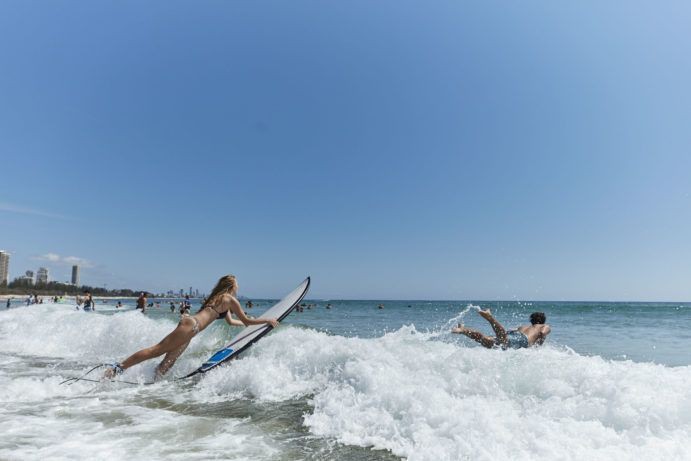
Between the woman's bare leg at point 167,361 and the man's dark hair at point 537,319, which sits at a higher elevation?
the man's dark hair at point 537,319

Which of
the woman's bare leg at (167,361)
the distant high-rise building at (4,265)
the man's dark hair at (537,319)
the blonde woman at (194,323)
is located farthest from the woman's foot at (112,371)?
the distant high-rise building at (4,265)

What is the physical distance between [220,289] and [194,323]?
734 millimetres

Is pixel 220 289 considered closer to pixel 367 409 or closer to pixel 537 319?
pixel 367 409

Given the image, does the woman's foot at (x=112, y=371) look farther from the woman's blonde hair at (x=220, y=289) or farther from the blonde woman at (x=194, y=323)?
the woman's blonde hair at (x=220, y=289)

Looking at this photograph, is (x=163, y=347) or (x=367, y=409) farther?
(x=163, y=347)

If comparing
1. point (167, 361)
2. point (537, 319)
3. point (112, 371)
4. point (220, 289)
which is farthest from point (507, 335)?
point (112, 371)

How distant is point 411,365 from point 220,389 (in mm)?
3234

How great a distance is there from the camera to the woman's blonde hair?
277 inches

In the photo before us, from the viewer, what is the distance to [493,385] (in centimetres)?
575

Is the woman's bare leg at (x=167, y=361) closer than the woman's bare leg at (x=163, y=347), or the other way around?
the woman's bare leg at (x=163, y=347)

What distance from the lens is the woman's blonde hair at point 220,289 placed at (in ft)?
23.0

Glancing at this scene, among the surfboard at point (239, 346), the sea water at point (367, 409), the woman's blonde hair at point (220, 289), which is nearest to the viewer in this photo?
the sea water at point (367, 409)

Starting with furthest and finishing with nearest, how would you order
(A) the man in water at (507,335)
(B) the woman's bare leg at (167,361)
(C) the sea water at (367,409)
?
(A) the man in water at (507,335) → (B) the woman's bare leg at (167,361) → (C) the sea water at (367,409)

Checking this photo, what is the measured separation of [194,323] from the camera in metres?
6.71
